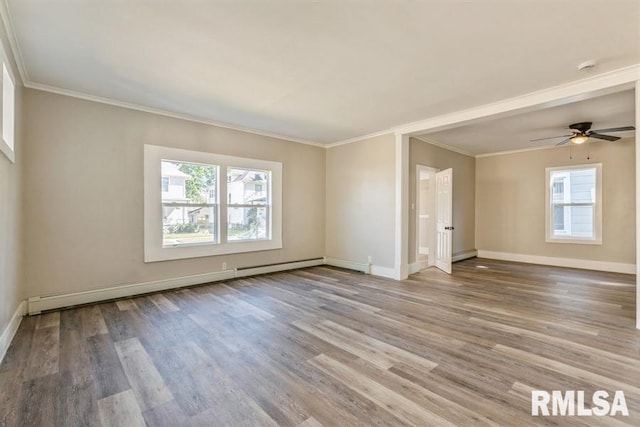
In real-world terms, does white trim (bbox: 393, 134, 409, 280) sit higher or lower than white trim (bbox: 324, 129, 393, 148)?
lower

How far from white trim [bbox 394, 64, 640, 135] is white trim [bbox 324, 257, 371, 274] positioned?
268 cm

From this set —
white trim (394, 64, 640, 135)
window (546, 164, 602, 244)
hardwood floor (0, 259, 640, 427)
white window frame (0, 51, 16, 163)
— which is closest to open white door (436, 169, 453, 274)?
white trim (394, 64, 640, 135)

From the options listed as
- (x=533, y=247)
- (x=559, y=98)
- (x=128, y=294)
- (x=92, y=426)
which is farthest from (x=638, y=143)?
(x=128, y=294)

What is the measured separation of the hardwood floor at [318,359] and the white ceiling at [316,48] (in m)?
2.65

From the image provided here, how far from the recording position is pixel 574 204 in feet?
20.6

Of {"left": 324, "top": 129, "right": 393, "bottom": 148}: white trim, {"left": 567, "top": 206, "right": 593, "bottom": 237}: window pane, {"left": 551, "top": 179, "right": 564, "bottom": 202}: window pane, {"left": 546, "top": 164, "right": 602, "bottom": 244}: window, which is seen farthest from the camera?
{"left": 551, "top": 179, "right": 564, "bottom": 202}: window pane

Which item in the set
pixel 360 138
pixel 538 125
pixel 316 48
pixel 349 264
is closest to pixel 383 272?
pixel 349 264

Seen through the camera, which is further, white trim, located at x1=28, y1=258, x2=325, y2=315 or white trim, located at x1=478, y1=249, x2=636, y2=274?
white trim, located at x1=478, y1=249, x2=636, y2=274

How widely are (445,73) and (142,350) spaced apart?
3.95 metres

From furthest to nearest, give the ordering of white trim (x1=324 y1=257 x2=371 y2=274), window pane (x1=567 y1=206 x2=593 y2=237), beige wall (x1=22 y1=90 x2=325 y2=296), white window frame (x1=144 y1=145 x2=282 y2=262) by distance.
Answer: window pane (x1=567 y1=206 x2=593 y2=237) < white trim (x1=324 y1=257 x2=371 y2=274) < white window frame (x1=144 y1=145 x2=282 y2=262) < beige wall (x1=22 y1=90 x2=325 y2=296)

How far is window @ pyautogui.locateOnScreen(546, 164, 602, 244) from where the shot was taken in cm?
600

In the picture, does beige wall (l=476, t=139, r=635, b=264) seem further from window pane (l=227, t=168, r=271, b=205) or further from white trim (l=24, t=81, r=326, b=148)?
window pane (l=227, t=168, r=271, b=205)

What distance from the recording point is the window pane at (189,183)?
445 cm

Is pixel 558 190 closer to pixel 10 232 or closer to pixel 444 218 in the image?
pixel 444 218
